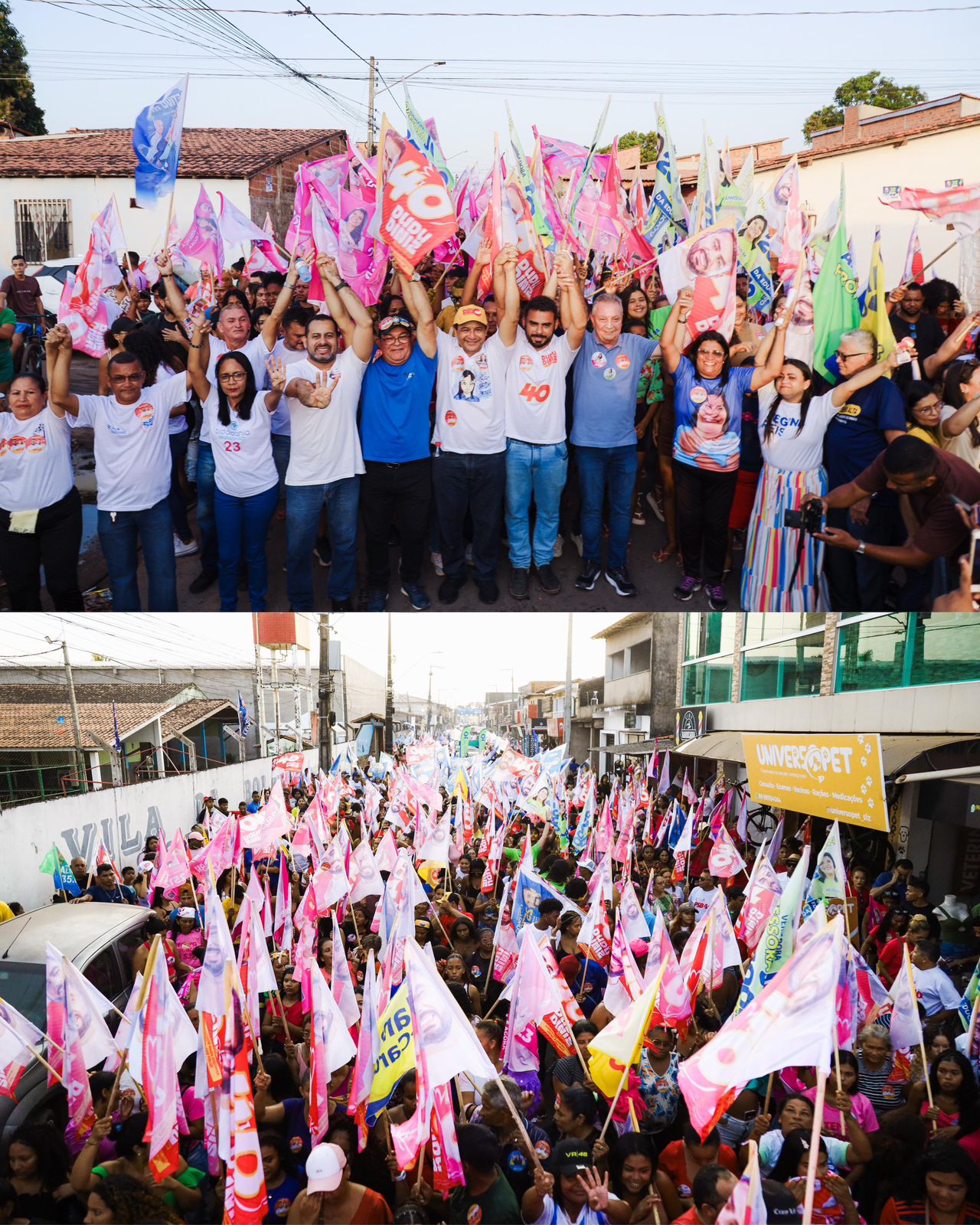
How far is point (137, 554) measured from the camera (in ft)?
16.5

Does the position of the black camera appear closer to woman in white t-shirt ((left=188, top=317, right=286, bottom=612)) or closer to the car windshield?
woman in white t-shirt ((left=188, top=317, right=286, bottom=612))

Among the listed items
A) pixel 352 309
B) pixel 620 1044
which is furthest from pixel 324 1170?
pixel 352 309

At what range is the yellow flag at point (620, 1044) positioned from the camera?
4387 millimetres

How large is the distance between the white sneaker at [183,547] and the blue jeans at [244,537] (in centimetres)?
25

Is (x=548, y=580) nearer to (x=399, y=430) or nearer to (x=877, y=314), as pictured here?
(x=399, y=430)

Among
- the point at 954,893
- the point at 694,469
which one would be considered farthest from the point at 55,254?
the point at 954,893

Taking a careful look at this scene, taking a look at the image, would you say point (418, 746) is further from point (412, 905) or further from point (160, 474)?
point (160, 474)

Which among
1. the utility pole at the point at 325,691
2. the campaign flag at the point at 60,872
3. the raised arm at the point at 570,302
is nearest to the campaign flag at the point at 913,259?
the raised arm at the point at 570,302

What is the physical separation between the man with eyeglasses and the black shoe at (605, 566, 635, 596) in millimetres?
1033

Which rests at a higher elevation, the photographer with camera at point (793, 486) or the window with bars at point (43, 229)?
the window with bars at point (43, 229)

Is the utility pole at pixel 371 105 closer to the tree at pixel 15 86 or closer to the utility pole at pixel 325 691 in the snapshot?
the tree at pixel 15 86

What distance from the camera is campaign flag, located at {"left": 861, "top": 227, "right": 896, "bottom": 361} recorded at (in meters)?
4.84

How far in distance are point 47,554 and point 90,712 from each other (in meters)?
14.6

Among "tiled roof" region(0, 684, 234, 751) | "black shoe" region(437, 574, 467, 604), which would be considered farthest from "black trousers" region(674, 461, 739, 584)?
"tiled roof" region(0, 684, 234, 751)
